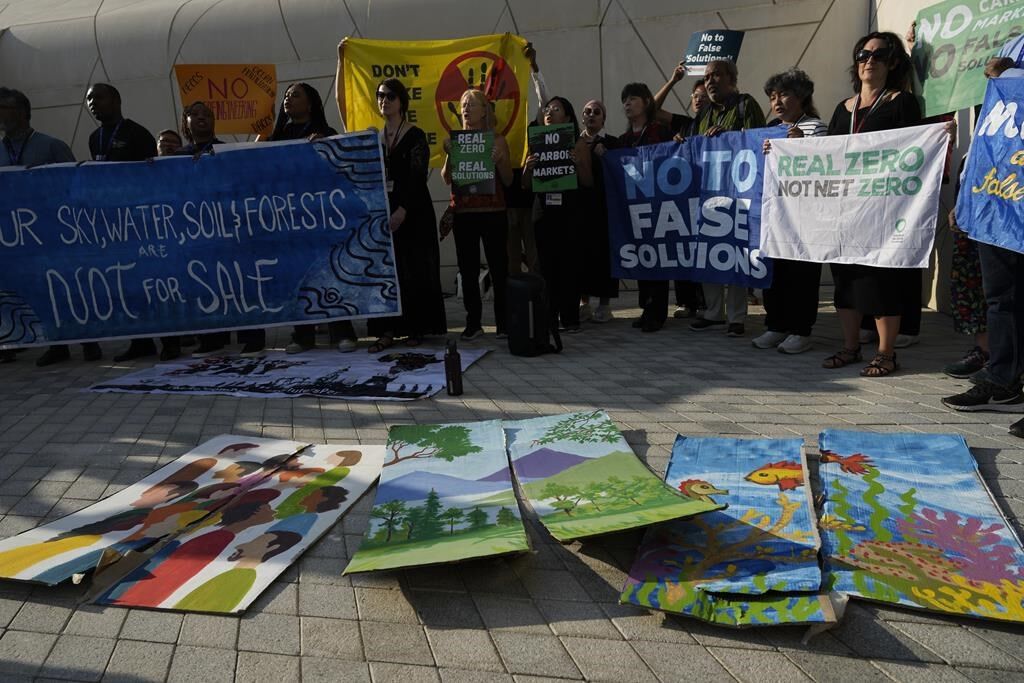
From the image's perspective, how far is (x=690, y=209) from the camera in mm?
6254

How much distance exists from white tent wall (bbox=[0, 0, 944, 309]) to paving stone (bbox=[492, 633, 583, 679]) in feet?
22.7

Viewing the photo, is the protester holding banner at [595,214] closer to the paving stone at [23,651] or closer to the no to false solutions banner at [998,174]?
the no to false solutions banner at [998,174]

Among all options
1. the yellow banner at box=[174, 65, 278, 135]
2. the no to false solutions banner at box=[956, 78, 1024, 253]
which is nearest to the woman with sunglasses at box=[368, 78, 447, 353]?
the yellow banner at box=[174, 65, 278, 135]

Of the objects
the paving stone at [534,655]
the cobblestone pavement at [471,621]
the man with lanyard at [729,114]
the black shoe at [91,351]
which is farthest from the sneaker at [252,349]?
the paving stone at [534,655]

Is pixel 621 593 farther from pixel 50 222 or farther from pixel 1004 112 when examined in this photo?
pixel 50 222

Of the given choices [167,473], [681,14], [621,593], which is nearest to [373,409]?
[167,473]

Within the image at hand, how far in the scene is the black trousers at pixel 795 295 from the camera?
18.2 ft

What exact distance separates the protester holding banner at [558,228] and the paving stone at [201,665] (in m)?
4.32

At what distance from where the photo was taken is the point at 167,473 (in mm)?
3449

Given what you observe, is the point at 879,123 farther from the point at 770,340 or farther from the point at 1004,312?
the point at 770,340

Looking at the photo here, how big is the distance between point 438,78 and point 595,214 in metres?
2.02

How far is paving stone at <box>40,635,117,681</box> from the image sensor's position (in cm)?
206

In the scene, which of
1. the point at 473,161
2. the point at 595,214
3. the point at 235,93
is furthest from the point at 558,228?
the point at 235,93

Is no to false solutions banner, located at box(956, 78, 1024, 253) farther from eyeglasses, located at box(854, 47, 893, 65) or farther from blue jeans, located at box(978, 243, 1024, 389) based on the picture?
eyeglasses, located at box(854, 47, 893, 65)
